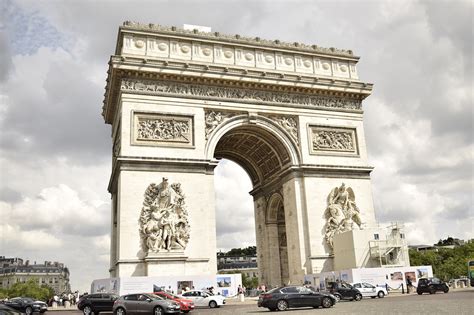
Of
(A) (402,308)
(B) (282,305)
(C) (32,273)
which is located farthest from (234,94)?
(C) (32,273)

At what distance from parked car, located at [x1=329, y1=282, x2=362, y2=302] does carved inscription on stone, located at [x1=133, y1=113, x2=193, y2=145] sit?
513 inches

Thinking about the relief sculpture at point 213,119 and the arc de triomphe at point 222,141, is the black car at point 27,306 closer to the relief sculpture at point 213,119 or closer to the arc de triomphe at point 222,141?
the arc de triomphe at point 222,141

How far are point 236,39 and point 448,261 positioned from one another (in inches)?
2293

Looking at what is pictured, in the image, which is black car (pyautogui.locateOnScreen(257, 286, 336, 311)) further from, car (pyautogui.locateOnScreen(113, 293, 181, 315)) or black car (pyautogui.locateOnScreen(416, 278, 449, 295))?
black car (pyautogui.locateOnScreen(416, 278, 449, 295))

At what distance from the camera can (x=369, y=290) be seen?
2755 centimetres

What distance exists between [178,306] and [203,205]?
11.8 m

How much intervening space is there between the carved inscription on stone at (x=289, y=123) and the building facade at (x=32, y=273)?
391 feet

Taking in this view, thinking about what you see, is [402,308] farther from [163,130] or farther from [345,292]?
[163,130]

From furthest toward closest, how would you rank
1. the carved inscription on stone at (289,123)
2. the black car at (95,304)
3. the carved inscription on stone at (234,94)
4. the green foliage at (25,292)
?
the green foliage at (25,292) < the carved inscription on stone at (289,123) < the carved inscription on stone at (234,94) < the black car at (95,304)

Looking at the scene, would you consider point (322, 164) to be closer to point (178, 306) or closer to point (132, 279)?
point (132, 279)

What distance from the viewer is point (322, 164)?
34500 mm

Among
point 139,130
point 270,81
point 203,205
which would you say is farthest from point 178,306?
point 270,81

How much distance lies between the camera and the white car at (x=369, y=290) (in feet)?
89.7

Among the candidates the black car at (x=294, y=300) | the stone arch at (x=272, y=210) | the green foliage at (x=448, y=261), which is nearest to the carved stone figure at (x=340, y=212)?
the stone arch at (x=272, y=210)
